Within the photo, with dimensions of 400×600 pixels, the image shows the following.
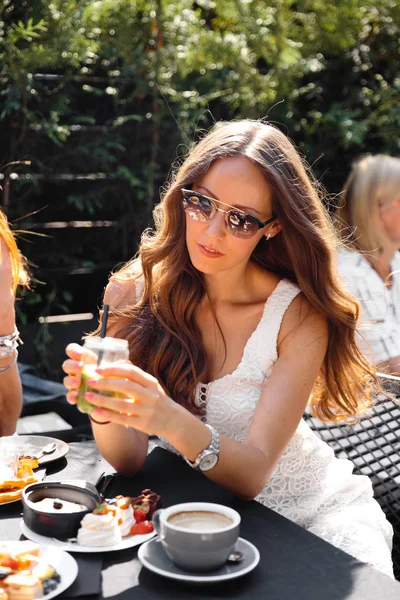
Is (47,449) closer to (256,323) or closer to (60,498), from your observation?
(60,498)

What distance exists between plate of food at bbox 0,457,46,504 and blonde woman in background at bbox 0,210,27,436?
0.50 m

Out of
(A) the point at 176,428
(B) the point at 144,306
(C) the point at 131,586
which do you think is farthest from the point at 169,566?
(B) the point at 144,306

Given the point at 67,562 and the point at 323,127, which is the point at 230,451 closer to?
the point at 67,562

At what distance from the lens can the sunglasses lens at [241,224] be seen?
6.40ft

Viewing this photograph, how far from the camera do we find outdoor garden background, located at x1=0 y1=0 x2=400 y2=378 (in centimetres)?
446

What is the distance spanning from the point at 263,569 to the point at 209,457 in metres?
0.30

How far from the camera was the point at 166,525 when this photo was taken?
52.5 inches

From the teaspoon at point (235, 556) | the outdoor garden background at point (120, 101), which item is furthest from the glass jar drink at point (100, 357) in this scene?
the outdoor garden background at point (120, 101)

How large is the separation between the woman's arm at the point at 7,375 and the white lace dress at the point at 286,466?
0.50 metres

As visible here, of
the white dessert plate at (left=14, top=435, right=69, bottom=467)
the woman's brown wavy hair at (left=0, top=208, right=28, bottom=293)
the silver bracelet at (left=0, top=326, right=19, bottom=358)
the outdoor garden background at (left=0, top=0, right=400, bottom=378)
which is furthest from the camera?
the outdoor garden background at (left=0, top=0, right=400, bottom=378)

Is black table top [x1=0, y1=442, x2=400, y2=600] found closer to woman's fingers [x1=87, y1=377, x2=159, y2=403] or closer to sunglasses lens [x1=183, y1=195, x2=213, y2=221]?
woman's fingers [x1=87, y1=377, x2=159, y2=403]

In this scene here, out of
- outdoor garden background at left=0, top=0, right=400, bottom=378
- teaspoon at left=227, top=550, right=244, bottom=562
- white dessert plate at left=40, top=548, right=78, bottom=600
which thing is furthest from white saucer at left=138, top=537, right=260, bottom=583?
outdoor garden background at left=0, top=0, right=400, bottom=378

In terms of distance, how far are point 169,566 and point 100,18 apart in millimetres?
4017

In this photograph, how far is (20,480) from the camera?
1.69m
